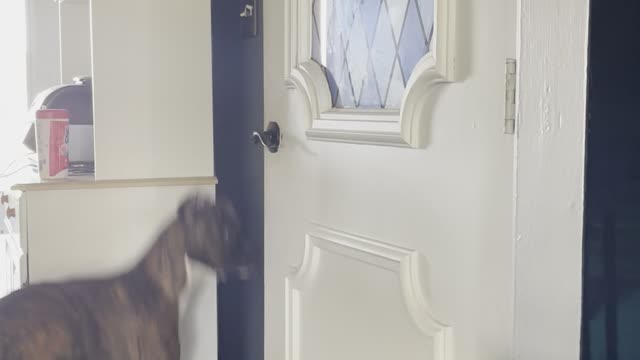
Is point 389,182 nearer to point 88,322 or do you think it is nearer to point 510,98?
point 510,98

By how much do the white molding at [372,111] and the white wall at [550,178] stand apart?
6.3 inches

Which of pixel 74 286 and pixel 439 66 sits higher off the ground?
pixel 439 66

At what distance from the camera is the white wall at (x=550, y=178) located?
0.77 m

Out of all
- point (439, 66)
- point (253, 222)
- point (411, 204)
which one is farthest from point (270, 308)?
point (439, 66)

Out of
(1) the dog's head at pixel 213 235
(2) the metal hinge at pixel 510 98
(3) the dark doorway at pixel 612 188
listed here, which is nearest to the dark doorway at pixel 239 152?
(1) the dog's head at pixel 213 235

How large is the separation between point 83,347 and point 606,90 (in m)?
1.16

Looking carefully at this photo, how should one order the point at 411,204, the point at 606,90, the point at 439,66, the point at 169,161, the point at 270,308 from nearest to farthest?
1. the point at 606,90
2. the point at 439,66
3. the point at 411,204
4. the point at 270,308
5. the point at 169,161

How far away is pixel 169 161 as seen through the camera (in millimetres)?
→ 1708

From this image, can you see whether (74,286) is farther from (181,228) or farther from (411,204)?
(411,204)

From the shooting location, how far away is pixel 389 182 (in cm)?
114

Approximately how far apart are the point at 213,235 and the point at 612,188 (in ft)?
3.28

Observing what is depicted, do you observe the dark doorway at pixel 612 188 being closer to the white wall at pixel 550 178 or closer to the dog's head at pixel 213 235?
the white wall at pixel 550 178

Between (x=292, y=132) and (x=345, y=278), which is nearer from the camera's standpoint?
(x=345, y=278)

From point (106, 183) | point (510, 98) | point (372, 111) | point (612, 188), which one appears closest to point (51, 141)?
point (106, 183)
